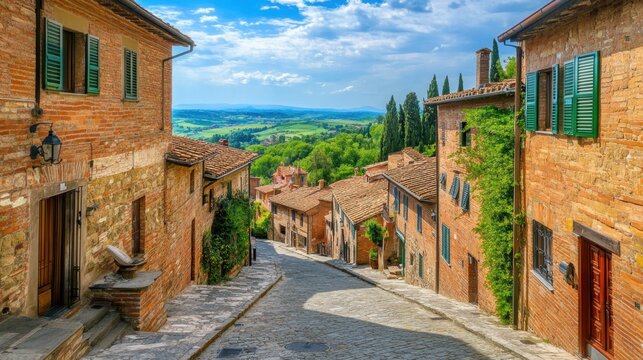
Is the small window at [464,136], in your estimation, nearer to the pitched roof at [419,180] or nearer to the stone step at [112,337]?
the pitched roof at [419,180]

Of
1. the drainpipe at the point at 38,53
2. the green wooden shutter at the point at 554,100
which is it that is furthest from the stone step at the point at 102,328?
the green wooden shutter at the point at 554,100

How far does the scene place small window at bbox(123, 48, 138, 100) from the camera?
10.6 meters

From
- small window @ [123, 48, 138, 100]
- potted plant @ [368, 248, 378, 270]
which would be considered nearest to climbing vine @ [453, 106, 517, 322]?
small window @ [123, 48, 138, 100]

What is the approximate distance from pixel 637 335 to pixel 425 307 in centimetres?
795

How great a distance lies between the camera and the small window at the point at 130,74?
10.6 m

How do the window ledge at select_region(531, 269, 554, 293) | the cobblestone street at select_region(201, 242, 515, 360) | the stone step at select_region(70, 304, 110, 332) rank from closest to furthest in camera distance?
1. the stone step at select_region(70, 304, 110, 332)
2. the cobblestone street at select_region(201, 242, 515, 360)
3. the window ledge at select_region(531, 269, 554, 293)

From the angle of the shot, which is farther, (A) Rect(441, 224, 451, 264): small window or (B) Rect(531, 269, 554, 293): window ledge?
(A) Rect(441, 224, 451, 264): small window

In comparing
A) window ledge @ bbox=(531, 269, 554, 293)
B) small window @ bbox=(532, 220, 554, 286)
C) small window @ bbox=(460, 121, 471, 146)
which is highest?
small window @ bbox=(460, 121, 471, 146)

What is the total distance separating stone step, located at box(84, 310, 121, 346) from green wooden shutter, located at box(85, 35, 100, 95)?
3.67m

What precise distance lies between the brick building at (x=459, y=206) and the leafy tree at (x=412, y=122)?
192 feet

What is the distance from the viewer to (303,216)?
54.8 meters

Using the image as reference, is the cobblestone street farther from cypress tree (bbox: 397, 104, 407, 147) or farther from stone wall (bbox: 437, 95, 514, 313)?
cypress tree (bbox: 397, 104, 407, 147)

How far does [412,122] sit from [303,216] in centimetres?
3201

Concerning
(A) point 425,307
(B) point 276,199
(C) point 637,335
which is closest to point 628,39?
(C) point 637,335
